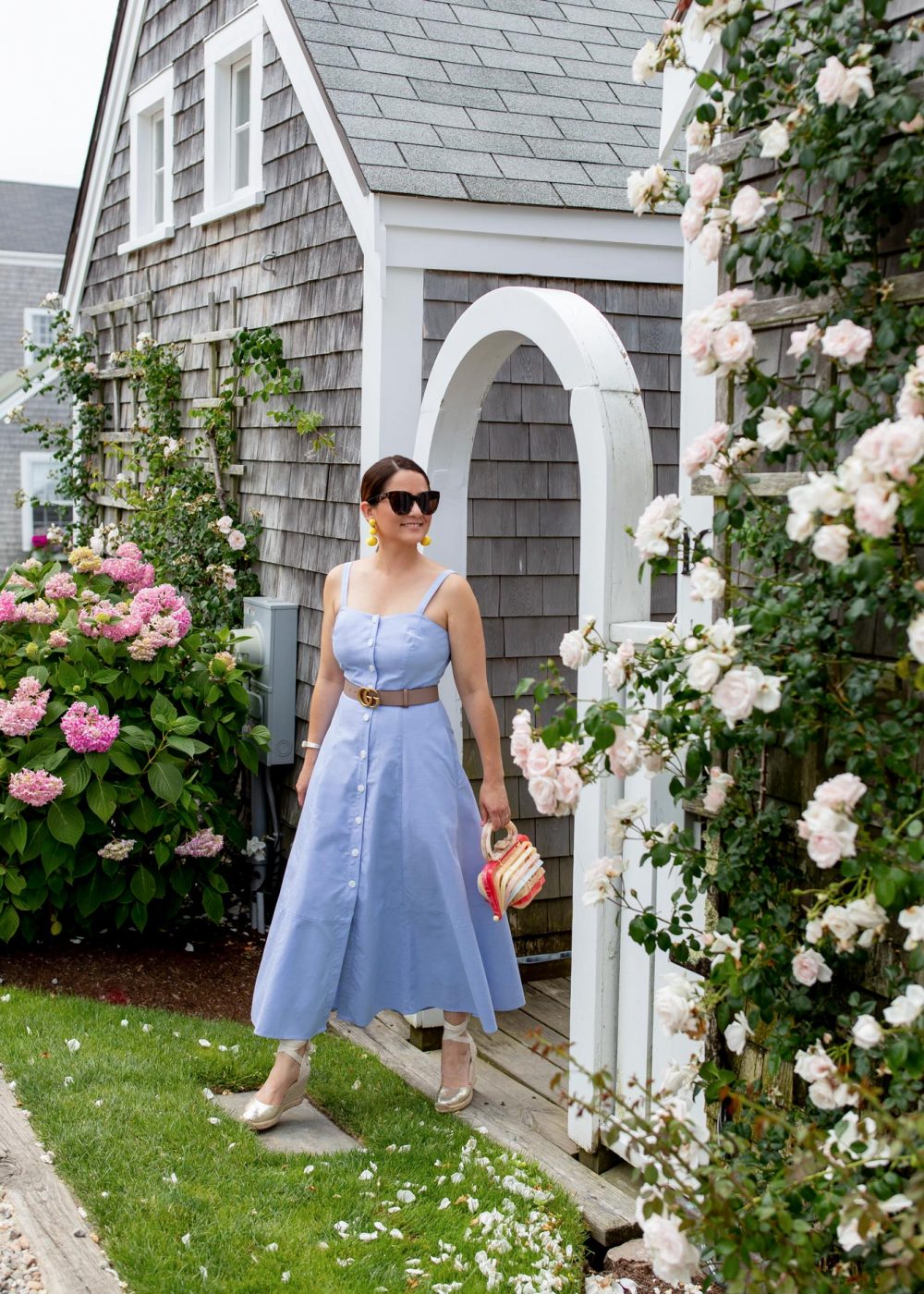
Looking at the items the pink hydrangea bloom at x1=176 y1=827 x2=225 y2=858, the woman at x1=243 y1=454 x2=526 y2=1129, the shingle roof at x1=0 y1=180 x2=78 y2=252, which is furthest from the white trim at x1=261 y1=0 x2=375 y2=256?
the shingle roof at x1=0 y1=180 x2=78 y2=252

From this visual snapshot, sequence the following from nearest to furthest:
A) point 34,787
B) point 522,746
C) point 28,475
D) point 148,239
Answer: point 522,746 → point 34,787 → point 148,239 → point 28,475

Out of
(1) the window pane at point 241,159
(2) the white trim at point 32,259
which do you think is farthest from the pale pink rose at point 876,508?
(2) the white trim at point 32,259

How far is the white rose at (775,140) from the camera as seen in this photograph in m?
2.41

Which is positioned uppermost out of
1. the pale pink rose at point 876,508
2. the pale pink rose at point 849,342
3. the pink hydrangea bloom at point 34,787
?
the pale pink rose at point 849,342

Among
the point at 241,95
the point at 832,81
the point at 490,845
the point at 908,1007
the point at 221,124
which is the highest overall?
the point at 241,95

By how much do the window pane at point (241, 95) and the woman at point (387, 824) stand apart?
3.99m

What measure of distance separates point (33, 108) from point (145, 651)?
4764cm

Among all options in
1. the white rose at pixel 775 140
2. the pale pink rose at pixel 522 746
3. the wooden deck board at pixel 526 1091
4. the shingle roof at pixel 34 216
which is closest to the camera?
the white rose at pixel 775 140

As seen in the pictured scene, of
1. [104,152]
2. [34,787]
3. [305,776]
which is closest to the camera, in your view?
[305,776]

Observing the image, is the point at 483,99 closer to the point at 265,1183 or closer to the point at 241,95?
the point at 241,95

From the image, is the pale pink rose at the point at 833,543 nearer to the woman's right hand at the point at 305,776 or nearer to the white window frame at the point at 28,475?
the woman's right hand at the point at 305,776

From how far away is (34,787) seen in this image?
485cm

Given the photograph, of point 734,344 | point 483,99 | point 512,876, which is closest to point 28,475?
point 483,99

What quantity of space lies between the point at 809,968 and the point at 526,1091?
197 centimetres
